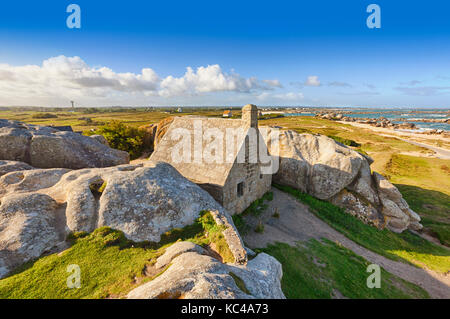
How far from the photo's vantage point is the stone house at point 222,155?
1416 centimetres

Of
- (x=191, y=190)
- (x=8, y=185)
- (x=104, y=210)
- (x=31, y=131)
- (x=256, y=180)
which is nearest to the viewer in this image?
(x=104, y=210)

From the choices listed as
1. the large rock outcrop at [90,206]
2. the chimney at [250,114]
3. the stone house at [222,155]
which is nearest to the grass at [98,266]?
the large rock outcrop at [90,206]

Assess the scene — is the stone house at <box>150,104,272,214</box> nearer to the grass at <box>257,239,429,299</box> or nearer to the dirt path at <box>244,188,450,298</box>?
the dirt path at <box>244,188,450,298</box>

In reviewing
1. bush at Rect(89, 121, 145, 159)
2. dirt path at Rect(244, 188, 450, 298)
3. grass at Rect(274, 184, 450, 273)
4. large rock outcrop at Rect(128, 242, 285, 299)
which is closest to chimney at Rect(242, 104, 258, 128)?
dirt path at Rect(244, 188, 450, 298)

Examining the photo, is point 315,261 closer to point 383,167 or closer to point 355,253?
point 355,253

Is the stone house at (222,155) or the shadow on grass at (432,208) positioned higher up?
the stone house at (222,155)

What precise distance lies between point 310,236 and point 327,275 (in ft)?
13.8

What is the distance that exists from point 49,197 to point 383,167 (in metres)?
49.1

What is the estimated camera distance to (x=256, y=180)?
58.0 ft

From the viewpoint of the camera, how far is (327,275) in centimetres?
1163

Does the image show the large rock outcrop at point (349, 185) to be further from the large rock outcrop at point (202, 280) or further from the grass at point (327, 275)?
the large rock outcrop at point (202, 280)

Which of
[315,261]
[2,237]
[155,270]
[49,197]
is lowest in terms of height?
[315,261]

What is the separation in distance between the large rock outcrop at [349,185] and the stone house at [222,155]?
6261 mm
